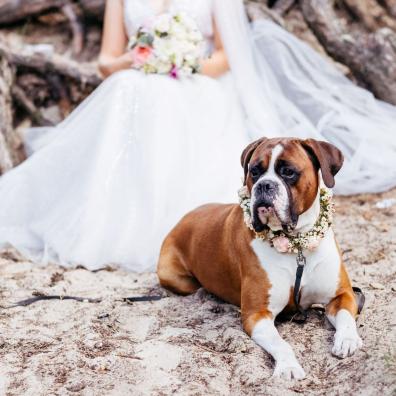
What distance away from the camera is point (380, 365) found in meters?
2.85

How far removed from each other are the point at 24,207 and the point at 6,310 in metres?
1.61

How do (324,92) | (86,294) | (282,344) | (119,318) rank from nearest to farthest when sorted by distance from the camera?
(282,344), (119,318), (86,294), (324,92)

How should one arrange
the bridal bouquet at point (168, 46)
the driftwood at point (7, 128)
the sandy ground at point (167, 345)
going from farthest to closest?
the driftwood at point (7, 128), the bridal bouquet at point (168, 46), the sandy ground at point (167, 345)

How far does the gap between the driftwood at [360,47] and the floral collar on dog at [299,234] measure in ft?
11.8

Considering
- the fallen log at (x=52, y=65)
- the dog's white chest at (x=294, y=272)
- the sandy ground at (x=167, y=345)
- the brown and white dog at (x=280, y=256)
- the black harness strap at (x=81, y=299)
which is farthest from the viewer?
the fallen log at (x=52, y=65)

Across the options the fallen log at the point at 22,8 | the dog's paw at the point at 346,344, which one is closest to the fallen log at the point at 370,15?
the fallen log at the point at 22,8

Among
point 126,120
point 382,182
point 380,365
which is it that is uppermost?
point 126,120

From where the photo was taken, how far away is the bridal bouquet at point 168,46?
17.8ft

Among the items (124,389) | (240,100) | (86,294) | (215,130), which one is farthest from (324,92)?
(124,389)

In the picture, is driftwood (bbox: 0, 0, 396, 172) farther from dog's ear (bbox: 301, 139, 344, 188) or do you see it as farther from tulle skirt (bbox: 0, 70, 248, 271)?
dog's ear (bbox: 301, 139, 344, 188)

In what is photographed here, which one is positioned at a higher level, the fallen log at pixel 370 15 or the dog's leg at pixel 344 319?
the fallen log at pixel 370 15

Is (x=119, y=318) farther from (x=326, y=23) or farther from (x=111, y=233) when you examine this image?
(x=326, y=23)

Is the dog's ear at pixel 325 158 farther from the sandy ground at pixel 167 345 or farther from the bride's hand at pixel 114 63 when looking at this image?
the bride's hand at pixel 114 63

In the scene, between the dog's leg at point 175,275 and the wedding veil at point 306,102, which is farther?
the wedding veil at point 306,102
